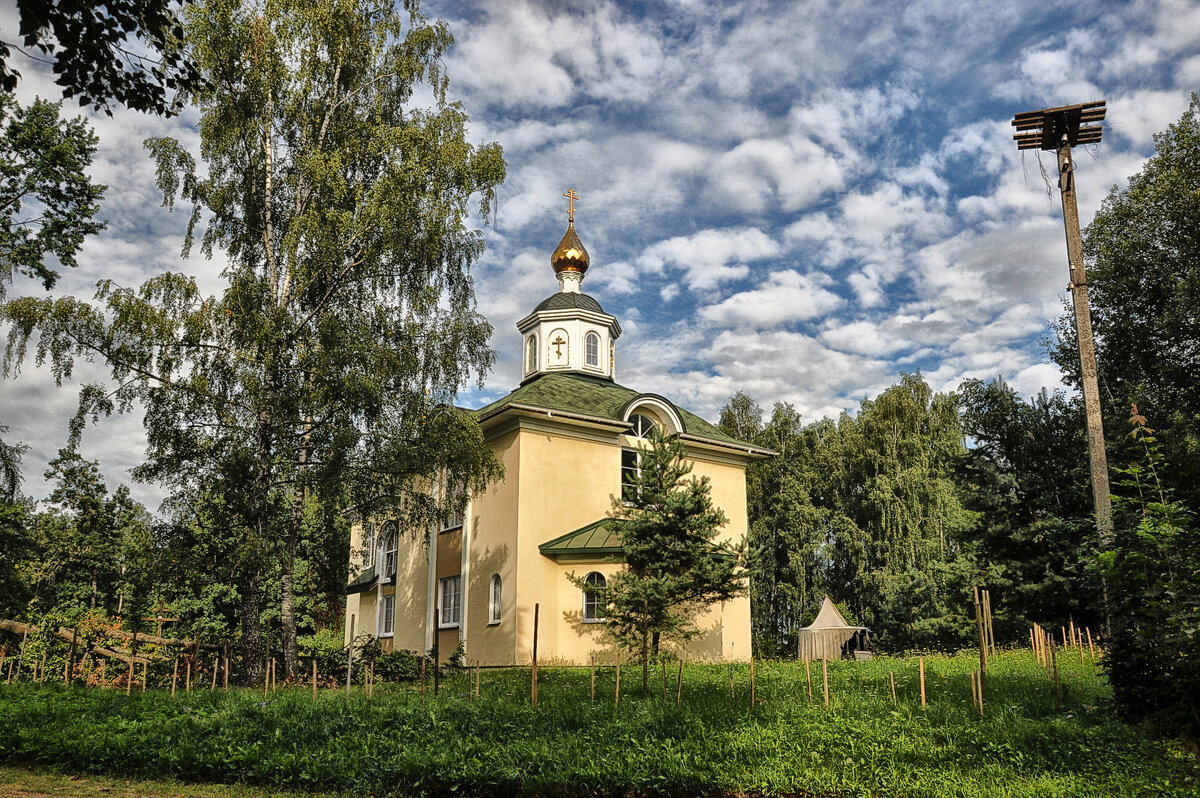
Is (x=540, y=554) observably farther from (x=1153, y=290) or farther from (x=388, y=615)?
(x=1153, y=290)

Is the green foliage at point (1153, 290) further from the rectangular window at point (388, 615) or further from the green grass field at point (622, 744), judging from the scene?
the rectangular window at point (388, 615)

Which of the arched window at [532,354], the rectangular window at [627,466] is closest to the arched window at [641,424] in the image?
the rectangular window at [627,466]

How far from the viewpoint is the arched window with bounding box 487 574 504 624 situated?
21.1 metres

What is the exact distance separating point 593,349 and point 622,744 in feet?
65.2

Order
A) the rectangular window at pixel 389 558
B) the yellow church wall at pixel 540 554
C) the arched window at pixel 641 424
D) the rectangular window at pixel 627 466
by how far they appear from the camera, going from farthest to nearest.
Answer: the rectangular window at pixel 389 558
the arched window at pixel 641 424
the rectangular window at pixel 627 466
the yellow church wall at pixel 540 554

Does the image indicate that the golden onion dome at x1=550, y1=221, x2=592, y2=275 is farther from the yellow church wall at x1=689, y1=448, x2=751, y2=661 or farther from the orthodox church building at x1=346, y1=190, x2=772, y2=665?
the yellow church wall at x1=689, y1=448, x2=751, y2=661

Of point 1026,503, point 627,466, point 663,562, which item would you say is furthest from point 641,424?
point 1026,503

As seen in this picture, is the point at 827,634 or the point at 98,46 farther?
the point at 827,634

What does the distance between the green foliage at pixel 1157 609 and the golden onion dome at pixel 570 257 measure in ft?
70.8

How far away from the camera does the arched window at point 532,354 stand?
28.3 meters

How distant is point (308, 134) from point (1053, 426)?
2324 centimetres

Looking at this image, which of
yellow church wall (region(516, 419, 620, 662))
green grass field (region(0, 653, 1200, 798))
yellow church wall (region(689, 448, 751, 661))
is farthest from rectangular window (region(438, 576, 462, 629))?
green grass field (region(0, 653, 1200, 798))

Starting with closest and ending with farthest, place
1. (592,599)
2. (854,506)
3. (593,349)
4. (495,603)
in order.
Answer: (592,599), (495,603), (593,349), (854,506)

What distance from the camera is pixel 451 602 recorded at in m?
22.9
